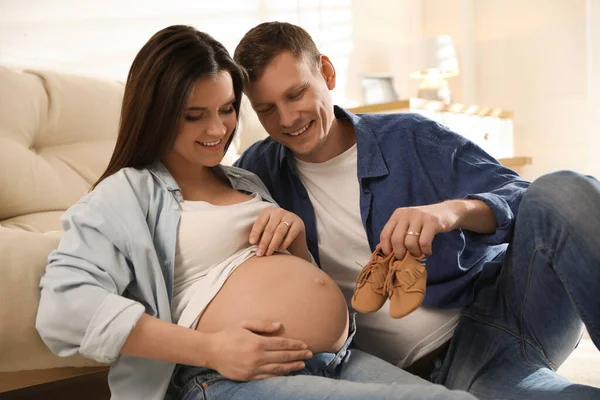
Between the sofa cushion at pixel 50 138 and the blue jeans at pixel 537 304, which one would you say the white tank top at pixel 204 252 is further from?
the sofa cushion at pixel 50 138

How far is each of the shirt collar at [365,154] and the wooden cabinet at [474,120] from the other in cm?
121

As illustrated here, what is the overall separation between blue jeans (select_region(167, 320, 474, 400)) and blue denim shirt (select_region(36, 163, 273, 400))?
57 mm

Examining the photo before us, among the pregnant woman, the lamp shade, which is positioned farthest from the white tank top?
the lamp shade

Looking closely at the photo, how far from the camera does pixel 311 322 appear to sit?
106cm

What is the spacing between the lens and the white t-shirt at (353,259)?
1.27m

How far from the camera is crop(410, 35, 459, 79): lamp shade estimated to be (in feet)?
13.6

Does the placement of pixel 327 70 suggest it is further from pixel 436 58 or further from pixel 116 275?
pixel 436 58

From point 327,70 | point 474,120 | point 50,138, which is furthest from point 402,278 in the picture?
point 474,120

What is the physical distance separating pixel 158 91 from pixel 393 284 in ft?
1.66

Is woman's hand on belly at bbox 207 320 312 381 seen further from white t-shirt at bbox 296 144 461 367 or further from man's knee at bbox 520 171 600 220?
man's knee at bbox 520 171 600 220

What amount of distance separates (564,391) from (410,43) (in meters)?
3.78

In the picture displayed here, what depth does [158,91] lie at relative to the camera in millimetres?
1131

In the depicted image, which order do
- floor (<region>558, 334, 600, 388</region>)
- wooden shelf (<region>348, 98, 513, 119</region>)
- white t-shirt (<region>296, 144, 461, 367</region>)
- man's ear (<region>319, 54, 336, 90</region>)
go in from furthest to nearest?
wooden shelf (<region>348, 98, 513, 119</region>) → floor (<region>558, 334, 600, 388</region>) → man's ear (<region>319, 54, 336, 90</region>) → white t-shirt (<region>296, 144, 461, 367</region>)

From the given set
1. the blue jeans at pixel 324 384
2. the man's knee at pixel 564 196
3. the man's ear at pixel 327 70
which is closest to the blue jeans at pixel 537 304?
the man's knee at pixel 564 196
